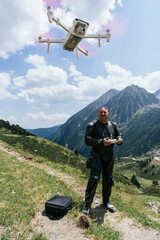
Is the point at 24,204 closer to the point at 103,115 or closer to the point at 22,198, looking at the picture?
the point at 22,198

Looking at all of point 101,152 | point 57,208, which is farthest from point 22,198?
point 101,152

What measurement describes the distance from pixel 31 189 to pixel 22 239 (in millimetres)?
3555

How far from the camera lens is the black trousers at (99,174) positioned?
5534 millimetres

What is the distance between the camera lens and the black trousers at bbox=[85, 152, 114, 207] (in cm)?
553

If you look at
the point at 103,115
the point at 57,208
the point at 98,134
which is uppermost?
the point at 103,115

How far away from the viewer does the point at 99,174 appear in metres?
5.78

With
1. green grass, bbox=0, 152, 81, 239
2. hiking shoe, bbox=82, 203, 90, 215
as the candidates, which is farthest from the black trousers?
green grass, bbox=0, 152, 81, 239

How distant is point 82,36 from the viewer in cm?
1011

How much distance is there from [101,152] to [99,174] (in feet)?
2.85

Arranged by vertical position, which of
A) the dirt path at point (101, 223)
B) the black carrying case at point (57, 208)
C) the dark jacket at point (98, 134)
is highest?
the dark jacket at point (98, 134)

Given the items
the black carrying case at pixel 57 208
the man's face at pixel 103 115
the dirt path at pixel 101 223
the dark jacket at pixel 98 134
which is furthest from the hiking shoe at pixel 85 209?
the man's face at pixel 103 115

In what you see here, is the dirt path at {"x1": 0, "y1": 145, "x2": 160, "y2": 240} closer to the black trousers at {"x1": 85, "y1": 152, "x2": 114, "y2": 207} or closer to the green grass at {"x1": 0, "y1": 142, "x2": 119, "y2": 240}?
the green grass at {"x1": 0, "y1": 142, "x2": 119, "y2": 240}

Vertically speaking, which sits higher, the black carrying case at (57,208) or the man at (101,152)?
the man at (101,152)

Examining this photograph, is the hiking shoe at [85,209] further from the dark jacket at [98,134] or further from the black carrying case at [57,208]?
the dark jacket at [98,134]
